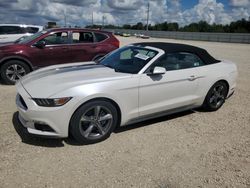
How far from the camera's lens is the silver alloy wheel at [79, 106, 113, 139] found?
3790 mm

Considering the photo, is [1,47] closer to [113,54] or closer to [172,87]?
[113,54]

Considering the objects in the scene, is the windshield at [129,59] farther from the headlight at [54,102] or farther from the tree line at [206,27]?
Answer: the tree line at [206,27]

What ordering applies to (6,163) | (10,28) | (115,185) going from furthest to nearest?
(10,28) → (6,163) → (115,185)

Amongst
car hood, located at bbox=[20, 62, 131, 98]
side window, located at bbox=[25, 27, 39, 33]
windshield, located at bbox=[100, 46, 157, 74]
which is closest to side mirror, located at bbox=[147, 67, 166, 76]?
windshield, located at bbox=[100, 46, 157, 74]

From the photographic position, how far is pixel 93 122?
12.7 ft

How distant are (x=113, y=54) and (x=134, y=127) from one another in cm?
158

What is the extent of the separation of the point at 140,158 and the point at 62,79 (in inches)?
65.2

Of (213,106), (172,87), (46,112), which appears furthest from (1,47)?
(213,106)

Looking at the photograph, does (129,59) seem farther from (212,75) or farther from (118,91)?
(212,75)

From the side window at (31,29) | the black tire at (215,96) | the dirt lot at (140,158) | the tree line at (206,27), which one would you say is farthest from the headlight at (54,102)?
the tree line at (206,27)

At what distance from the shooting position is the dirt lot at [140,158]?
3.10 metres

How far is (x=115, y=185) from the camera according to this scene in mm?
3002

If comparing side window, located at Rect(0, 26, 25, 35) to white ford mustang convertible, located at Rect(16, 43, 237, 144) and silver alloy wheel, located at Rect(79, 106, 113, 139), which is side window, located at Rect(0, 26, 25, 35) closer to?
white ford mustang convertible, located at Rect(16, 43, 237, 144)

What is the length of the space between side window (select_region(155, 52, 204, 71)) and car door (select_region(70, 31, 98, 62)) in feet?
13.1
